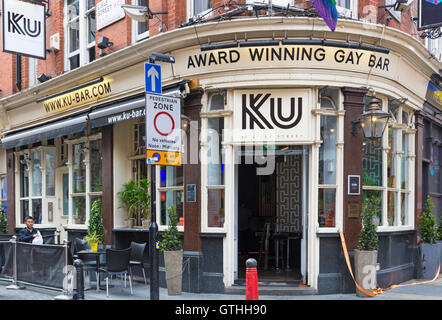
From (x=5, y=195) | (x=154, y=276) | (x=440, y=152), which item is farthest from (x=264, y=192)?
(x=5, y=195)

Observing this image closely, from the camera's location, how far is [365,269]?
9859 mm

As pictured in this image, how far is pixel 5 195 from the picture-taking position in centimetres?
1953

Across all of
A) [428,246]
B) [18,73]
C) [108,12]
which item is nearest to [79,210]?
[108,12]

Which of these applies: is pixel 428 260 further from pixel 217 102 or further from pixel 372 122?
pixel 217 102

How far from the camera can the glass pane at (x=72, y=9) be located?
1535 centimetres

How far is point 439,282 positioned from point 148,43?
9075 mm

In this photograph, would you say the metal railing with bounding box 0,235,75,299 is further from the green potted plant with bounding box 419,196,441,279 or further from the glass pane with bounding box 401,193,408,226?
the green potted plant with bounding box 419,196,441,279

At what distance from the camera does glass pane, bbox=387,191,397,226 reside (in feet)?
37.9

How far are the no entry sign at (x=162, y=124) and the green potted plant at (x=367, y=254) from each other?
4421mm

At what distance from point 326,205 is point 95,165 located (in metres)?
6.91

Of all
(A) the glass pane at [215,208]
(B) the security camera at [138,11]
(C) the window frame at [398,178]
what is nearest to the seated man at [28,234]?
(A) the glass pane at [215,208]

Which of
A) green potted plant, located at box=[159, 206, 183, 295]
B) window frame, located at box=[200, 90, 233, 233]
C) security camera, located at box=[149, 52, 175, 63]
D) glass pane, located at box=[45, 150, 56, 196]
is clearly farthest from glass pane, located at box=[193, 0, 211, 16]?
glass pane, located at box=[45, 150, 56, 196]

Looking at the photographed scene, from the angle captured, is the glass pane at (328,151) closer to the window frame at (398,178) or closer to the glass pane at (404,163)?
the window frame at (398,178)

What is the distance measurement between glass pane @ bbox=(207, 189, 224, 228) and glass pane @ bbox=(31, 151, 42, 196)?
8.82 meters
